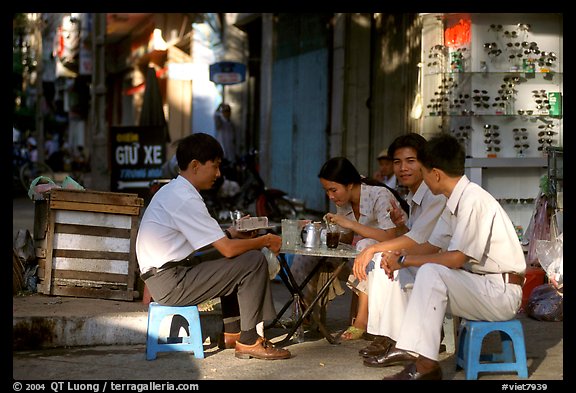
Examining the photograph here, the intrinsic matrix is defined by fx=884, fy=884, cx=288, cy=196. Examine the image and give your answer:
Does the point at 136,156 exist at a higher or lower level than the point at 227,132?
lower

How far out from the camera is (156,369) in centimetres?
550

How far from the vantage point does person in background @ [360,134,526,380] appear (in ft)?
15.8

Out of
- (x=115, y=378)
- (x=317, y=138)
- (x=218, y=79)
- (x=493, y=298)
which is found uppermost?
(x=218, y=79)

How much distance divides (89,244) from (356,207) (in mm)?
2185

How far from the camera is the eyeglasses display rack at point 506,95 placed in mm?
9508

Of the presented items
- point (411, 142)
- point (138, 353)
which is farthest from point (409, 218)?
point (138, 353)

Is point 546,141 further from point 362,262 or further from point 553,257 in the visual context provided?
point 362,262

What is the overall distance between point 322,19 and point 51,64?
4149cm

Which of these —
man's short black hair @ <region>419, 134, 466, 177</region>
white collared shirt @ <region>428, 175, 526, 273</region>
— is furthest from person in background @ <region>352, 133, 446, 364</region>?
white collared shirt @ <region>428, 175, 526, 273</region>

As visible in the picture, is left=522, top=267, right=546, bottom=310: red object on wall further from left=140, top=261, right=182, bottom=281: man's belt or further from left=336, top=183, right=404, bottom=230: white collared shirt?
left=140, top=261, right=182, bottom=281: man's belt

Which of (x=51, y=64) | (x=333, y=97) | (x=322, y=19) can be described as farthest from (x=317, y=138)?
(x=51, y=64)

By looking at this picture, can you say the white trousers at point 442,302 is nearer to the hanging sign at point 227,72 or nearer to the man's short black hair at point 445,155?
the man's short black hair at point 445,155

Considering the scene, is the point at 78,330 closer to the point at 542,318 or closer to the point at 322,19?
the point at 542,318

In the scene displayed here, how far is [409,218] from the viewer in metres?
6.15
